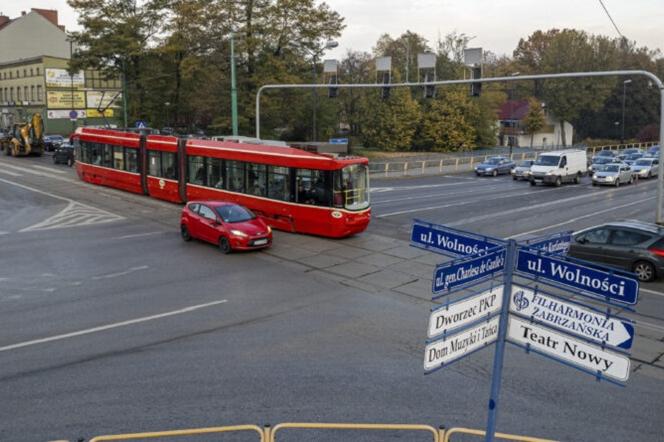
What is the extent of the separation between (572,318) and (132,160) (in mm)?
28669

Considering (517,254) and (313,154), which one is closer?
(517,254)

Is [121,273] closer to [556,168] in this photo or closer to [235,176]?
[235,176]

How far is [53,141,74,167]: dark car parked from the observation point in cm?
4519

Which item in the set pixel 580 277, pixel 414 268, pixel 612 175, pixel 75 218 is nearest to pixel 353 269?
pixel 414 268

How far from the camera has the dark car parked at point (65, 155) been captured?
148 feet

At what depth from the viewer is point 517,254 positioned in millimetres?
5168

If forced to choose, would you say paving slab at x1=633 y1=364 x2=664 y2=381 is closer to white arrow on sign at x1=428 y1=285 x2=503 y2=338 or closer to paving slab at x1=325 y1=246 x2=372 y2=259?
white arrow on sign at x1=428 y1=285 x2=503 y2=338

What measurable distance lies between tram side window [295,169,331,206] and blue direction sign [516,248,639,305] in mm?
15283

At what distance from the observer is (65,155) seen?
4538 centimetres

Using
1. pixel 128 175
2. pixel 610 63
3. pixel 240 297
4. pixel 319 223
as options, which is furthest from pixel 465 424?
pixel 610 63

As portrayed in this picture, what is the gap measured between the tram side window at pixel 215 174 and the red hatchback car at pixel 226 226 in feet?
14.5

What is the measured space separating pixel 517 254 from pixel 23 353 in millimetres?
8744

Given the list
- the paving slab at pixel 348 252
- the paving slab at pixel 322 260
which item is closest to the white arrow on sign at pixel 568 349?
the paving slab at pixel 322 260

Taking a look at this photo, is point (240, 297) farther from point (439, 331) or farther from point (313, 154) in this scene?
point (439, 331)
